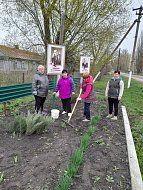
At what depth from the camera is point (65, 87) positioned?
824cm

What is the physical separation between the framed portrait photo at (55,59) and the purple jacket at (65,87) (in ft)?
1.63

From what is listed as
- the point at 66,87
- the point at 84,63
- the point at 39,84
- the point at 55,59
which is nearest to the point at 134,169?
the point at 39,84

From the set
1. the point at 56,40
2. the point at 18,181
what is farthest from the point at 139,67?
the point at 18,181

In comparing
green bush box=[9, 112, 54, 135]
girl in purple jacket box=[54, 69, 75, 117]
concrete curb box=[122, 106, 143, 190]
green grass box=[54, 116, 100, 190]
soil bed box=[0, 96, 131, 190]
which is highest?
girl in purple jacket box=[54, 69, 75, 117]

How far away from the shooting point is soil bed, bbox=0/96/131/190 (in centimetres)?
380

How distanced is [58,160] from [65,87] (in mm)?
3969

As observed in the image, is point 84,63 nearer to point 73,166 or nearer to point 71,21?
point 71,21

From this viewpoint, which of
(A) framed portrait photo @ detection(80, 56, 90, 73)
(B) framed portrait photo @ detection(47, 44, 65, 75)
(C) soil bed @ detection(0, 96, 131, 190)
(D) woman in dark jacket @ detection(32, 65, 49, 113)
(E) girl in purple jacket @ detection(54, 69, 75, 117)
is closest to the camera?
(C) soil bed @ detection(0, 96, 131, 190)

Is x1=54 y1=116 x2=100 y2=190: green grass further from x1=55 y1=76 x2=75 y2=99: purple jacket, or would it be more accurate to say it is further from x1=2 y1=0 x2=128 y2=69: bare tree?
x1=2 y1=0 x2=128 y2=69: bare tree

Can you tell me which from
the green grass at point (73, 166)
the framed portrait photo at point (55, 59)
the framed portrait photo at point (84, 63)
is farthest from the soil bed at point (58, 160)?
the framed portrait photo at point (84, 63)

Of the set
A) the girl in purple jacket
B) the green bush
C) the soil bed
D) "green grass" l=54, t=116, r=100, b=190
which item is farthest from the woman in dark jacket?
"green grass" l=54, t=116, r=100, b=190

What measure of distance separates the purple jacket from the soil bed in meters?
1.72

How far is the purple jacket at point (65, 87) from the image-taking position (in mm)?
8180

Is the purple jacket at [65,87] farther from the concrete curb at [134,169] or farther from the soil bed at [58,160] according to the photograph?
the concrete curb at [134,169]
